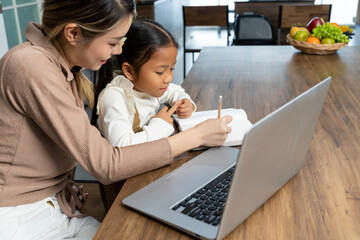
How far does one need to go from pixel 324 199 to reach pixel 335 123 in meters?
0.44

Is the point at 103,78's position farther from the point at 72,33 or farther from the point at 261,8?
the point at 261,8

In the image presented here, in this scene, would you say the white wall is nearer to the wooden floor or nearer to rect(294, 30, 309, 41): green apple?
the wooden floor

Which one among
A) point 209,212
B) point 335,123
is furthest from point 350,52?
point 209,212

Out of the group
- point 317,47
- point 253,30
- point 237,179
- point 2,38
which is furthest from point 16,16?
point 237,179

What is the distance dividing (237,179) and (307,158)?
1.38 feet

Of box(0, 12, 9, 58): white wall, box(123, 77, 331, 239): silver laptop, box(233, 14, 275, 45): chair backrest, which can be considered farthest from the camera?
box(233, 14, 275, 45): chair backrest

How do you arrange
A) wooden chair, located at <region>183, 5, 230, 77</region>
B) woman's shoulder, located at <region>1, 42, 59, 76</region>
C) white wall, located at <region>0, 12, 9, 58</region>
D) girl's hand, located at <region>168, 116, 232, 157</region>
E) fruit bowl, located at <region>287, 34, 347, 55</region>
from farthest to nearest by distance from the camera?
1. wooden chair, located at <region>183, 5, 230, 77</region>
2. white wall, located at <region>0, 12, 9, 58</region>
3. fruit bowl, located at <region>287, 34, 347, 55</region>
4. girl's hand, located at <region>168, 116, 232, 157</region>
5. woman's shoulder, located at <region>1, 42, 59, 76</region>

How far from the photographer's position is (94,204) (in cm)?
186

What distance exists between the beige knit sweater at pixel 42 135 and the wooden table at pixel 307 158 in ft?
0.18

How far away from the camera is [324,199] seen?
0.75 metres

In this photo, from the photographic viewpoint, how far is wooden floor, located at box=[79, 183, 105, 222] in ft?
5.79

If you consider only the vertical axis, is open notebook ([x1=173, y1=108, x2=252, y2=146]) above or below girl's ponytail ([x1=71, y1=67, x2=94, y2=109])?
below

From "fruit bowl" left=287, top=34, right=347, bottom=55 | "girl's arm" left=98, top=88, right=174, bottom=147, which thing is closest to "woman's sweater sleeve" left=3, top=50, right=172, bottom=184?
"girl's arm" left=98, top=88, right=174, bottom=147

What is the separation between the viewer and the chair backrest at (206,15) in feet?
11.5
